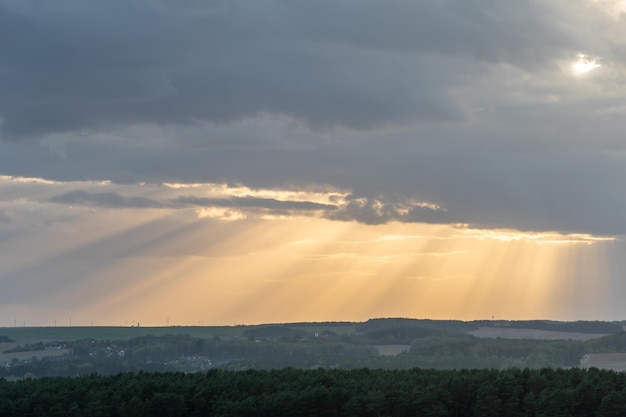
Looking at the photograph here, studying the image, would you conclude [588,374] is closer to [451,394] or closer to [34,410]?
[451,394]

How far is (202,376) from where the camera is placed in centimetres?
8194

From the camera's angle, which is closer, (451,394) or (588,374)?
(451,394)

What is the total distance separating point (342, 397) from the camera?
7031 centimetres

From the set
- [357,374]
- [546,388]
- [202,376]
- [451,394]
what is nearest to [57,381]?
[202,376]

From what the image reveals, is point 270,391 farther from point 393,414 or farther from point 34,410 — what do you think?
point 34,410

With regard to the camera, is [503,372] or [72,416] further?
[503,372]

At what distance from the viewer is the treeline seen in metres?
68.2

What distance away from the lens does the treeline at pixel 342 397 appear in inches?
2687

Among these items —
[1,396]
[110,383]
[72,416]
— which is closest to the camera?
[72,416]

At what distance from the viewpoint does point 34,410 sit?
6912 cm

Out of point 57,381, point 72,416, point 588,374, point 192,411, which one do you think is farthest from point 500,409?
point 57,381

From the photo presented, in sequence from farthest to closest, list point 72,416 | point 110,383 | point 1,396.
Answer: point 110,383, point 1,396, point 72,416

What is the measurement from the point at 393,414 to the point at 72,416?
21.2 m

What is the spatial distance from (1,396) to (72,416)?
786 cm
